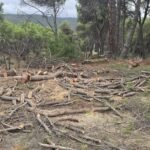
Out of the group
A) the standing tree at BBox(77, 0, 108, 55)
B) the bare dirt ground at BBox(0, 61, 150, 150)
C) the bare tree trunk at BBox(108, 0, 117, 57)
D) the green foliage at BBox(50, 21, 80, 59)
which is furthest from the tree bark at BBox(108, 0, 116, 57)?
the standing tree at BBox(77, 0, 108, 55)

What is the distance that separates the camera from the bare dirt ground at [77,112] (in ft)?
19.7

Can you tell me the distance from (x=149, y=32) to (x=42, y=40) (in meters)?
18.0

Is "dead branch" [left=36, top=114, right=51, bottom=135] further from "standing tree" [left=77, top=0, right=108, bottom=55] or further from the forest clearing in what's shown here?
"standing tree" [left=77, top=0, right=108, bottom=55]

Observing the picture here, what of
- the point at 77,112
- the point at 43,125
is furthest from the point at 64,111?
the point at 43,125

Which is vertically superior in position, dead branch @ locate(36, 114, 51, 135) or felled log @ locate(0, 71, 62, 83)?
felled log @ locate(0, 71, 62, 83)

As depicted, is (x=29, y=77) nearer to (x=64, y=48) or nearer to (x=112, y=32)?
(x=64, y=48)

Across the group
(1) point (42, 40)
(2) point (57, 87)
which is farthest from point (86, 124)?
(1) point (42, 40)

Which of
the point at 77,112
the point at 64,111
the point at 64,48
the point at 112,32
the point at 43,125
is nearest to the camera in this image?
the point at 43,125

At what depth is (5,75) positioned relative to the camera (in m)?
9.59

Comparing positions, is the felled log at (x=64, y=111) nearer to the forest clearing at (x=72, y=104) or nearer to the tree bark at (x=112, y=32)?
the forest clearing at (x=72, y=104)

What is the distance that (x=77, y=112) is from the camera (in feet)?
23.6

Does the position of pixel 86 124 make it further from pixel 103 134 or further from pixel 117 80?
pixel 117 80

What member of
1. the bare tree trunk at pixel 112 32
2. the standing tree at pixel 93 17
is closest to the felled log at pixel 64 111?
the bare tree trunk at pixel 112 32

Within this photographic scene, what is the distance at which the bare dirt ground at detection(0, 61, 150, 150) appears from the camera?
5992 mm
